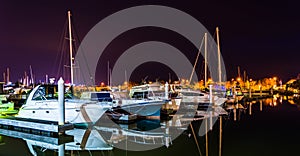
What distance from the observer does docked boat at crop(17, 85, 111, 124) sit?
42.8ft

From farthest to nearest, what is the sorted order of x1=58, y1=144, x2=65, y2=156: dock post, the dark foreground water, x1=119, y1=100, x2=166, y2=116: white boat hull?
x1=119, y1=100, x2=166, y2=116: white boat hull
the dark foreground water
x1=58, y1=144, x2=65, y2=156: dock post

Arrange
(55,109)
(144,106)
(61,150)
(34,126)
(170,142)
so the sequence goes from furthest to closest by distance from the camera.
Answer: (144,106)
(55,109)
(34,126)
(170,142)
(61,150)


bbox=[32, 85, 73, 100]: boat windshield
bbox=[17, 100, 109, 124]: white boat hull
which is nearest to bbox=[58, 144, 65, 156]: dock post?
bbox=[17, 100, 109, 124]: white boat hull

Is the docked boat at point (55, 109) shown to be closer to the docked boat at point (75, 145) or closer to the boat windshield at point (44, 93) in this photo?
the boat windshield at point (44, 93)

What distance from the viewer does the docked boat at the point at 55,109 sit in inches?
514

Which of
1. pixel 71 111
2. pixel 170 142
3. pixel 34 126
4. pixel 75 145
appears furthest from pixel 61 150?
pixel 170 142

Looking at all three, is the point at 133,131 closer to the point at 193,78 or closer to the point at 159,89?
the point at 159,89

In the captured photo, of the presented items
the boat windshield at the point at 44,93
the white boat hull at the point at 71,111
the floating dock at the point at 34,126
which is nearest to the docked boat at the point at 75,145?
the floating dock at the point at 34,126

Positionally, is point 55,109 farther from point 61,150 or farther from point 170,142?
point 170,142

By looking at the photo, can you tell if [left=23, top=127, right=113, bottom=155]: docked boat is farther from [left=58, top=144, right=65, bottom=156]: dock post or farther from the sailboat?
the sailboat

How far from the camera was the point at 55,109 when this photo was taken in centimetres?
1305

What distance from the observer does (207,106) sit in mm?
23562

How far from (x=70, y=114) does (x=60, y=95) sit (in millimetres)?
2287

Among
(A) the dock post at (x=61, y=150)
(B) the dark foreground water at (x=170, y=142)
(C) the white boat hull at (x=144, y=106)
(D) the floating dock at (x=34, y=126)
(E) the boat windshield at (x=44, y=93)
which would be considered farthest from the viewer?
(C) the white boat hull at (x=144, y=106)
